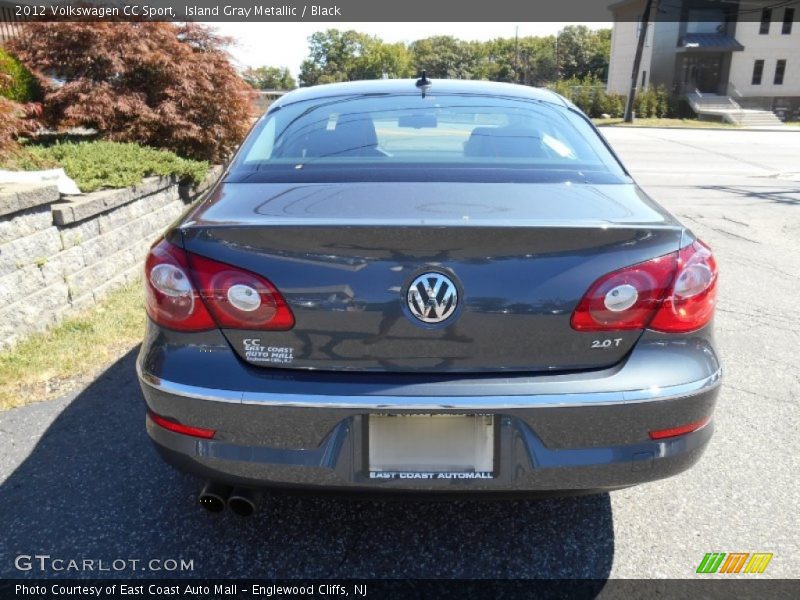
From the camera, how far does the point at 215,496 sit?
221 centimetres

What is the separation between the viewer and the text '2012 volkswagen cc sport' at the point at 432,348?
6.10 feet

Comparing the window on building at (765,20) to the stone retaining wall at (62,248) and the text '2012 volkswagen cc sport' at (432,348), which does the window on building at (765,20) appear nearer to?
the stone retaining wall at (62,248)

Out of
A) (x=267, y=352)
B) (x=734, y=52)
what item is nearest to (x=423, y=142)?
(x=267, y=352)

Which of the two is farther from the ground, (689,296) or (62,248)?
(689,296)

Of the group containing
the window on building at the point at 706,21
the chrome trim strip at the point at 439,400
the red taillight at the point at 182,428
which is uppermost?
the window on building at the point at 706,21

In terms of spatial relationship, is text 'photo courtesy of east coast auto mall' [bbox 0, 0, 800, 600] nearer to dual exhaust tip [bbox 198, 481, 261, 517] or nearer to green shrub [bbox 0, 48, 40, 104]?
dual exhaust tip [bbox 198, 481, 261, 517]

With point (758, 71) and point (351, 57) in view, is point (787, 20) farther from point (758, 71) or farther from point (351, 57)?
point (351, 57)

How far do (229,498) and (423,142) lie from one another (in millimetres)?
1825

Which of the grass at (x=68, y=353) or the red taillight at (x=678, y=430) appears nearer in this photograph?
the red taillight at (x=678, y=430)

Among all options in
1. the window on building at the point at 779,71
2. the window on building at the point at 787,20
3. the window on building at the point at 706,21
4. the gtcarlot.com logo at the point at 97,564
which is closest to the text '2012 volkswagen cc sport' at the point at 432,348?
the gtcarlot.com logo at the point at 97,564

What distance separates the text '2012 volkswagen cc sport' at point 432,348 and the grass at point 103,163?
3.38 meters

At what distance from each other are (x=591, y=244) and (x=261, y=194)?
110cm

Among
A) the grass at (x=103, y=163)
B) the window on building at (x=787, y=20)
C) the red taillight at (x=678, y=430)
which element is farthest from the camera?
the window on building at (x=787, y=20)

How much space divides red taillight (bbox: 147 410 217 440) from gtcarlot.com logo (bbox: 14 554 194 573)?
21.2 inches
